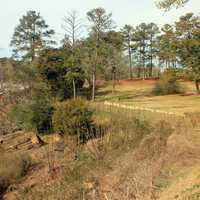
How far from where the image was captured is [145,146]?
1277 centimetres

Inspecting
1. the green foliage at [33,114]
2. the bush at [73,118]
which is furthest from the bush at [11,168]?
the green foliage at [33,114]

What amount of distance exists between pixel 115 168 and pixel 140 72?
59915 mm

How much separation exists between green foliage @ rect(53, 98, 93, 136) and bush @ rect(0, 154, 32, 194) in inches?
160

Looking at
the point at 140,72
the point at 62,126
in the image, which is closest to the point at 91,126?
the point at 62,126

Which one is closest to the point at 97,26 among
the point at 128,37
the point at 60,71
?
the point at 60,71

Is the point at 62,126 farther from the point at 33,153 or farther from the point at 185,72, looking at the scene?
the point at 185,72

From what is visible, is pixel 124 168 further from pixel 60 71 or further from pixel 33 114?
pixel 60 71

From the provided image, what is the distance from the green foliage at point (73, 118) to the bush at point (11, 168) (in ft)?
13.3

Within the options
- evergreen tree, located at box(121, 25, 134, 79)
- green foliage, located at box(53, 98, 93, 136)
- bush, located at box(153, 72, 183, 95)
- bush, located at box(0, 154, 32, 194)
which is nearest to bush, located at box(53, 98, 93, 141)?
green foliage, located at box(53, 98, 93, 136)

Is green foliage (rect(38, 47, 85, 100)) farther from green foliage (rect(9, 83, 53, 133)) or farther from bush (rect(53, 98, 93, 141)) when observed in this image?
bush (rect(53, 98, 93, 141))

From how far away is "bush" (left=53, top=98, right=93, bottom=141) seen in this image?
802 inches

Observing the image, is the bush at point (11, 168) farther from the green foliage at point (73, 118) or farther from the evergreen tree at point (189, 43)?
the evergreen tree at point (189, 43)

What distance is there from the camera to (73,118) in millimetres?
20750

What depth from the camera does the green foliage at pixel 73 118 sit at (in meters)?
20.4
